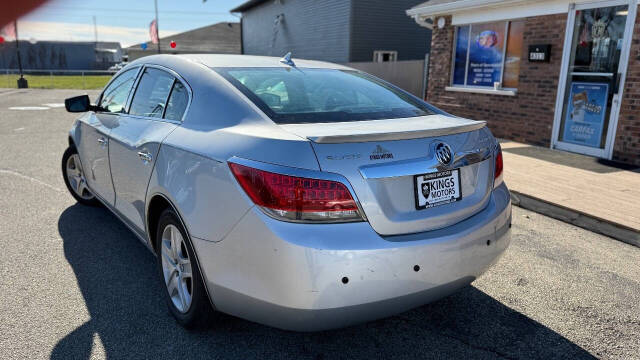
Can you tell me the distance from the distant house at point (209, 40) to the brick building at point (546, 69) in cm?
3175

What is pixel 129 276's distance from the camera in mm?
3496

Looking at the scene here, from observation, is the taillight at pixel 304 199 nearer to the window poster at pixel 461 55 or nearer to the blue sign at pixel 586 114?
the blue sign at pixel 586 114

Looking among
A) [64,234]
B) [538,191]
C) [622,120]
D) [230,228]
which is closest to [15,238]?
[64,234]

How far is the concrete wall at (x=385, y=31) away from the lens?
64.3 feet

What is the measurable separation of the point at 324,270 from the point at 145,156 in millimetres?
1567

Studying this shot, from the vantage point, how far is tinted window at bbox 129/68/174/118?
3.23 meters

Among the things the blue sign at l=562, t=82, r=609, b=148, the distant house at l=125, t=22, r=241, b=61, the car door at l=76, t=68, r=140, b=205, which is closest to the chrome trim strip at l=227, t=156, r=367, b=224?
the car door at l=76, t=68, r=140, b=205

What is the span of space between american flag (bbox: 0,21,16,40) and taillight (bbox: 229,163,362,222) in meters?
1.30

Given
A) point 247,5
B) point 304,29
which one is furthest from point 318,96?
point 247,5

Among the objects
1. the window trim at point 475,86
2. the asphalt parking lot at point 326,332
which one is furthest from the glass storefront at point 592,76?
the asphalt parking lot at point 326,332

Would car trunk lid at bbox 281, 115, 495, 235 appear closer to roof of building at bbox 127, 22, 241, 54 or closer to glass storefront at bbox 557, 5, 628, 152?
glass storefront at bbox 557, 5, 628, 152

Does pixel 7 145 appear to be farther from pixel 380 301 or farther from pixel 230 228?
pixel 380 301

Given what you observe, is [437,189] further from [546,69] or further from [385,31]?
[385,31]

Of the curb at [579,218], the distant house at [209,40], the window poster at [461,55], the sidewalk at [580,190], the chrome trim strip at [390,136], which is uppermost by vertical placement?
the distant house at [209,40]
